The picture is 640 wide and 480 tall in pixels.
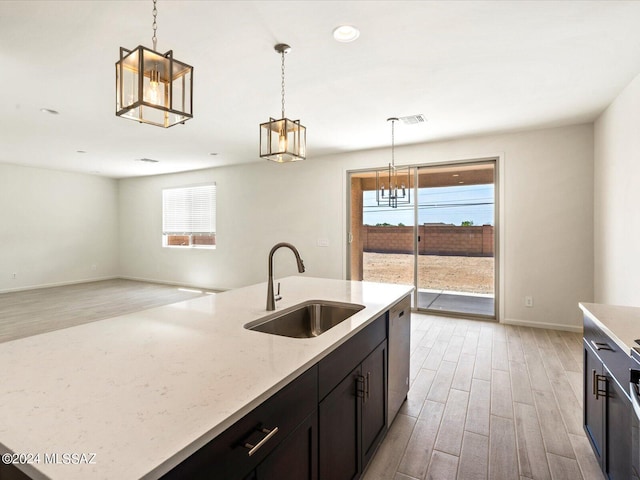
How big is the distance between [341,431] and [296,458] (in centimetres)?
39

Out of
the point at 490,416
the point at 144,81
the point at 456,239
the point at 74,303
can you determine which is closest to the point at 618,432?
the point at 490,416

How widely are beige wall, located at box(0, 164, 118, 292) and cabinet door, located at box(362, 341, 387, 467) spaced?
8272 millimetres

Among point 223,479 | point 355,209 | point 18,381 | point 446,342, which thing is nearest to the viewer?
point 223,479

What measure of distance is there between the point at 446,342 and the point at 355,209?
8.99 ft

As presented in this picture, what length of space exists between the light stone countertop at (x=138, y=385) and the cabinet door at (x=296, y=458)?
21 centimetres

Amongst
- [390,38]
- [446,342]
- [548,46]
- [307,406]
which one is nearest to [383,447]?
[307,406]

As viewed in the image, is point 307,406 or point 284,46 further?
point 284,46

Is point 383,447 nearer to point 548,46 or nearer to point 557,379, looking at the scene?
point 557,379

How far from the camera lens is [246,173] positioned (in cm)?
681

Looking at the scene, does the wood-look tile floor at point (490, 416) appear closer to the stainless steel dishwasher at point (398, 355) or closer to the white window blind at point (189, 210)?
the stainless steel dishwasher at point (398, 355)

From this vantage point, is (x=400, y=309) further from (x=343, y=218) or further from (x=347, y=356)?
(x=343, y=218)

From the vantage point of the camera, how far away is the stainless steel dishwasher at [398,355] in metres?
2.12

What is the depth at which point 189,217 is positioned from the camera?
7625 mm

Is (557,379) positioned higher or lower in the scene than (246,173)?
lower
